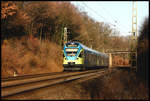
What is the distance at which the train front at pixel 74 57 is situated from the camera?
26.2 m

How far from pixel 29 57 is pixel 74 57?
5911 mm

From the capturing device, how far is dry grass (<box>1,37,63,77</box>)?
22766 millimetres

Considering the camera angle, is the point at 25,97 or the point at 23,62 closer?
the point at 25,97

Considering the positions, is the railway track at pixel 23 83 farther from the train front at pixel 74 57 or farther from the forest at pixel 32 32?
the train front at pixel 74 57

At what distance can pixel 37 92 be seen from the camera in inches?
403

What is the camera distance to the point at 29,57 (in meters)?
28.0

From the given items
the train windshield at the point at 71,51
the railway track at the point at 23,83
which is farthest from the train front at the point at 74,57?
the railway track at the point at 23,83

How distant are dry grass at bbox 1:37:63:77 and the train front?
13.3 ft

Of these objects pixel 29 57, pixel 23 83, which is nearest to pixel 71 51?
pixel 29 57

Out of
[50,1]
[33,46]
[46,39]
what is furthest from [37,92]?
[46,39]

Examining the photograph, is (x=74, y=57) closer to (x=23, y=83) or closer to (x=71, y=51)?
(x=71, y=51)

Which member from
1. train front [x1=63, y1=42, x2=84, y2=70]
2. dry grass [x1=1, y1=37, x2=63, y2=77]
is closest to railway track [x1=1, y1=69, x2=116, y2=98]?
dry grass [x1=1, y1=37, x2=63, y2=77]

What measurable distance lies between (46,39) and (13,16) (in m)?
13.0

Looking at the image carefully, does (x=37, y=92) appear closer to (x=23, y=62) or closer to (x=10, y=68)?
(x=10, y=68)
